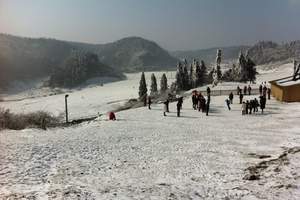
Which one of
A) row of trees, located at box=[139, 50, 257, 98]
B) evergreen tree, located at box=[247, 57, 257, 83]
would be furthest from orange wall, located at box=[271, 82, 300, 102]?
evergreen tree, located at box=[247, 57, 257, 83]

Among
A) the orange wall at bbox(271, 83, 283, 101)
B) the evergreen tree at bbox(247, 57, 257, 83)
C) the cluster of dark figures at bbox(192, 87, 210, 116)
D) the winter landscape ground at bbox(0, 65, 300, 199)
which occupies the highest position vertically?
the evergreen tree at bbox(247, 57, 257, 83)

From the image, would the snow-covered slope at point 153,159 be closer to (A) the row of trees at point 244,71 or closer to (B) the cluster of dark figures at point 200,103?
(B) the cluster of dark figures at point 200,103

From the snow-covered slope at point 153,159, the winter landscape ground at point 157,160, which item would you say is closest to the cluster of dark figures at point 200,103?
the snow-covered slope at point 153,159

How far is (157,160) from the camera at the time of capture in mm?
23672

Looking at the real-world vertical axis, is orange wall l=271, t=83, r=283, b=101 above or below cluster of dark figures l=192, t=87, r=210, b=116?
above

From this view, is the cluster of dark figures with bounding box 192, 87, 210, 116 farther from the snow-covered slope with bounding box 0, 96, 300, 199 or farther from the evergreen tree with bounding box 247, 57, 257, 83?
the evergreen tree with bounding box 247, 57, 257, 83

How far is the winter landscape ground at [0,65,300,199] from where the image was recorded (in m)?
17.6

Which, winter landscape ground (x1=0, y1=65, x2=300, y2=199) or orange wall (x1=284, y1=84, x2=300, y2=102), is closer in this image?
winter landscape ground (x1=0, y1=65, x2=300, y2=199)

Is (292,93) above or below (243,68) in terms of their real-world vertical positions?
below

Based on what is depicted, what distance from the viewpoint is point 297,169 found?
19.6 metres

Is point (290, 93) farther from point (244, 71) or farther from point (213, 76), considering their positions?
point (213, 76)

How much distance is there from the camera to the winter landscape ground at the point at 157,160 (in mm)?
17641

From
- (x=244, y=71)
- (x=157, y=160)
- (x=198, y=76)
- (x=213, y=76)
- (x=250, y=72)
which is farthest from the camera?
(x=213, y=76)

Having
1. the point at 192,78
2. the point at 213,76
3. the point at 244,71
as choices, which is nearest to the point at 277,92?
the point at 244,71
